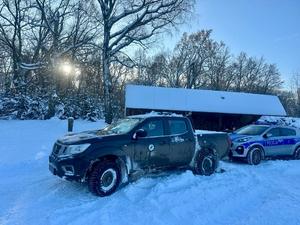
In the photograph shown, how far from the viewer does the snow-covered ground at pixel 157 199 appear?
19.5ft

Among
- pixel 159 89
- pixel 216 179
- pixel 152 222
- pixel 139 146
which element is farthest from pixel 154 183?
pixel 159 89

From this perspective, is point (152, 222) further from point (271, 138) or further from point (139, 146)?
point (271, 138)

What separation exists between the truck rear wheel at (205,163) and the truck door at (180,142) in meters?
0.32

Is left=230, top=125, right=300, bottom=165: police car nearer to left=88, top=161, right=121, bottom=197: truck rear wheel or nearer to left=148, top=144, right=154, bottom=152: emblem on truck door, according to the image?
left=148, top=144, right=154, bottom=152: emblem on truck door

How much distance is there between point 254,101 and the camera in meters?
30.4

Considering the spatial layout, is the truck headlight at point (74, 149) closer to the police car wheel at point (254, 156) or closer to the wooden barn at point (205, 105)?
the police car wheel at point (254, 156)

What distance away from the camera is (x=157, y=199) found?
695 cm

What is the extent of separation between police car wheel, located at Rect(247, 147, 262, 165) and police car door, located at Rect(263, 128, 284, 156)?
1.55ft

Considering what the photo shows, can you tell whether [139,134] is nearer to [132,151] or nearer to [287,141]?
[132,151]

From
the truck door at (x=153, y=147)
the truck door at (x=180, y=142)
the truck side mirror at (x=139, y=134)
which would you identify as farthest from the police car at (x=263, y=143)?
the truck side mirror at (x=139, y=134)

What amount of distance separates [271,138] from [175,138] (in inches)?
233

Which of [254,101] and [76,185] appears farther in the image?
[254,101]

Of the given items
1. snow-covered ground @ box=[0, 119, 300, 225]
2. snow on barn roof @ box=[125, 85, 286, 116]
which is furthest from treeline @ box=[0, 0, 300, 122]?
snow-covered ground @ box=[0, 119, 300, 225]

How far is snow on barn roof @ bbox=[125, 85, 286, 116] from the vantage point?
25.8 m
